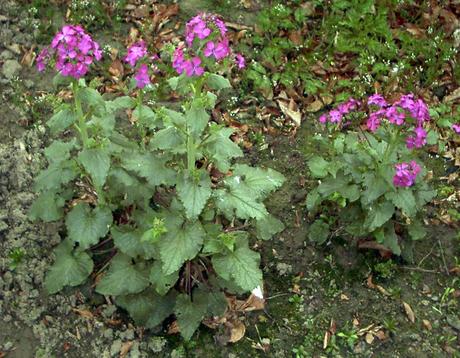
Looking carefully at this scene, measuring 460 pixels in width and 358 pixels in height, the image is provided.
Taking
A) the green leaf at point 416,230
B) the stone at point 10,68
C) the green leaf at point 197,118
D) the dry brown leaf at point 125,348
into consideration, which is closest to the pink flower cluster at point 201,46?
the green leaf at point 197,118

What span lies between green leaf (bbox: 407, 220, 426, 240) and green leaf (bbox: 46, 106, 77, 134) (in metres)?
2.41

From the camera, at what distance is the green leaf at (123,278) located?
11.9 feet

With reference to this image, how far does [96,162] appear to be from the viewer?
3.20 meters

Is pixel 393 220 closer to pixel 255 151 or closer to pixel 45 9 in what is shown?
pixel 255 151

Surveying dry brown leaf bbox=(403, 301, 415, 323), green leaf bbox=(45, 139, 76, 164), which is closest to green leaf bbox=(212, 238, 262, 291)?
green leaf bbox=(45, 139, 76, 164)

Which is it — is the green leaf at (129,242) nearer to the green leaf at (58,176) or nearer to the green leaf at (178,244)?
the green leaf at (178,244)

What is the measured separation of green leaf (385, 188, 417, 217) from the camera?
3.72 meters

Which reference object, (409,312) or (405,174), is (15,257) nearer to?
(405,174)

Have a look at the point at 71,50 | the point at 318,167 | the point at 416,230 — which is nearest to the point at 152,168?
the point at 71,50

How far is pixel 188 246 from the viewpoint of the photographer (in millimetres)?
3312

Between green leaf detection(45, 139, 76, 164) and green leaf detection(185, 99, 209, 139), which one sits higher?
green leaf detection(185, 99, 209, 139)

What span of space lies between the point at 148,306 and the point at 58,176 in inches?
39.4

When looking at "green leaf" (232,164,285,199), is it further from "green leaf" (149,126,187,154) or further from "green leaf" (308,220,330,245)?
"green leaf" (308,220,330,245)

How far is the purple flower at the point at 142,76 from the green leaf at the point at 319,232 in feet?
5.63
